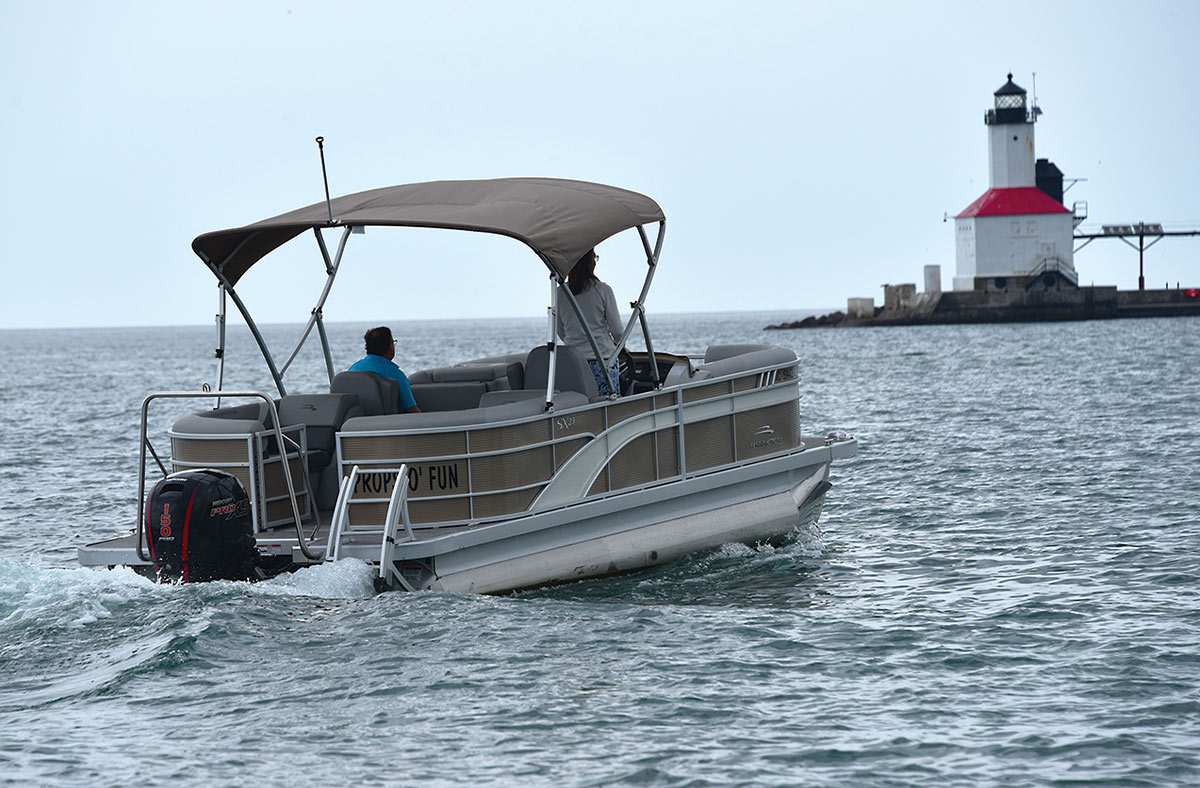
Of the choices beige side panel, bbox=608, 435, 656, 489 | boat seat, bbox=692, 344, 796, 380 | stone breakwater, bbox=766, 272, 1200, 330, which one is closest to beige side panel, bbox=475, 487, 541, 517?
beige side panel, bbox=608, 435, 656, 489

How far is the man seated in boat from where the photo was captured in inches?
381

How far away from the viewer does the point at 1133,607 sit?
30.7 ft

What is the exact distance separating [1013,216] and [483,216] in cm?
6935

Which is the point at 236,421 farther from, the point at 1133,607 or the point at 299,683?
the point at 1133,607

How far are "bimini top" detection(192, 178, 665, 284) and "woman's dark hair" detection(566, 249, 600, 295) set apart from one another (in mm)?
472

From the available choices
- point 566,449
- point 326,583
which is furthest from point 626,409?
point 326,583

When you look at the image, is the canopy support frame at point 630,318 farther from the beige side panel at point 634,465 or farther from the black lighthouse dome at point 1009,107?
the black lighthouse dome at point 1009,107

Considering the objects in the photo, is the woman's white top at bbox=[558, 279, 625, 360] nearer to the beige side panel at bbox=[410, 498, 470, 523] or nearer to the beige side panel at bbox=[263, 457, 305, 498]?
the beige side panel at bbox=[410, 498, 470, 523]

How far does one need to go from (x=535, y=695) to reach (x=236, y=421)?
3.02 m

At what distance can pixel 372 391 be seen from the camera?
9547mm

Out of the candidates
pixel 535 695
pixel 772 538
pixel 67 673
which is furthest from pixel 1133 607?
pixel 67 673

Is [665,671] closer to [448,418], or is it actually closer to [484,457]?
[484,457]

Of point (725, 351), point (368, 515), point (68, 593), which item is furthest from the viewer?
point (725, 351)

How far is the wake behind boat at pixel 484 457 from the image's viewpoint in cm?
841
